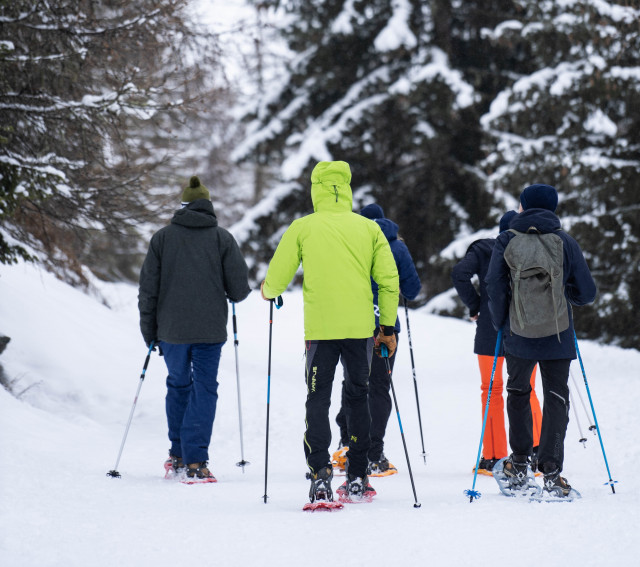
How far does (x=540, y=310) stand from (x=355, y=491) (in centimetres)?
161

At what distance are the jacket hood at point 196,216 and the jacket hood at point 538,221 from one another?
7.50ft

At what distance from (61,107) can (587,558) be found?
6.33 meters

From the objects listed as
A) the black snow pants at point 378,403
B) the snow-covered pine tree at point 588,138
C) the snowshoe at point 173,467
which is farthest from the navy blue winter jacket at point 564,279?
the snow-covered pine tree at point 588,138

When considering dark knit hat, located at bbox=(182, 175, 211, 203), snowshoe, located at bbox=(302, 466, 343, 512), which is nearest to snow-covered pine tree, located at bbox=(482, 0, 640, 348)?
dark knit hat, located at bbox=(182, 175, 211, 203)

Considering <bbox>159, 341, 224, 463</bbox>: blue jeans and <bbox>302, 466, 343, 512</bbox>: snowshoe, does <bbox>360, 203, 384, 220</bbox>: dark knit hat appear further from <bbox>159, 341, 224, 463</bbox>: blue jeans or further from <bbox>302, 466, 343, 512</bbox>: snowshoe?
<bbox>302, 466, 343, 512</bbox>: snowshoe

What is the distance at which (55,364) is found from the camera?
321 inches

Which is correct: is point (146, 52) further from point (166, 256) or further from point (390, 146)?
point (390, 146)

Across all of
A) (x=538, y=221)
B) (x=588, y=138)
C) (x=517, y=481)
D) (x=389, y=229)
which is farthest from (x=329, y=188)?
(x=588, y=138)

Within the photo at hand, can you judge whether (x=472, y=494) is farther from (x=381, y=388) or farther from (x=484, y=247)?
(x=484, y=247)

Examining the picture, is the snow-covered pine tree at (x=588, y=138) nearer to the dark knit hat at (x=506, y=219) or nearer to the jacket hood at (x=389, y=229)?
the dark knit hat at (x=506, y=219)

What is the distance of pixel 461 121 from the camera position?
16.3 metres

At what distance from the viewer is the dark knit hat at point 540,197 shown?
197 inches

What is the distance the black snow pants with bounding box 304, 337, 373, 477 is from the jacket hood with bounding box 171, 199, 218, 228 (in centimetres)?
155

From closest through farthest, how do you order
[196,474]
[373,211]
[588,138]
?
[196,474]
[373,211]
[588,138]
